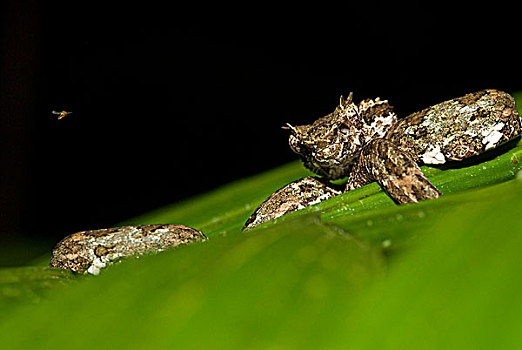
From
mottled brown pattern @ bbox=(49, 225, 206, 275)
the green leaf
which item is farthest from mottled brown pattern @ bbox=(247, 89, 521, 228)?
the green leaf

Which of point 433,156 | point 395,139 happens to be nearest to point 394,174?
point 433,156

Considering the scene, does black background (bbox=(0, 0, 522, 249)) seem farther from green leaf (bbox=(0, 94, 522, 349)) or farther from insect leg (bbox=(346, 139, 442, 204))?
green leaf (bbox=(0, 94, 522, 349))

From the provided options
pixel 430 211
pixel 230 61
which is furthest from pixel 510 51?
pixel 430 211

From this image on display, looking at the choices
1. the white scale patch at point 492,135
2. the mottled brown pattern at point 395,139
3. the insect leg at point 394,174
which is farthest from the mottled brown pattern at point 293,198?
the white scale patch at point 492,135

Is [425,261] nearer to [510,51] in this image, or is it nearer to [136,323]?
[136,323]

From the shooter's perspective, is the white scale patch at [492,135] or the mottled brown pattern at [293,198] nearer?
the white scale patch at [492,135]

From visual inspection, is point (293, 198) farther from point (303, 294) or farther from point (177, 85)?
point (177, 85)

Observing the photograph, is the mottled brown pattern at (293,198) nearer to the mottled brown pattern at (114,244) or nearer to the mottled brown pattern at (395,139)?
the mottled brown pattern at (395,139)
